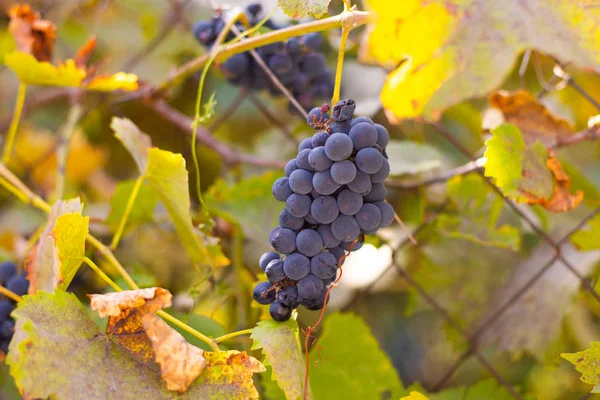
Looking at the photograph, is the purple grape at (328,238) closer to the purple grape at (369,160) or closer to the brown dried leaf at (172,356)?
the purple grape at (369,160)

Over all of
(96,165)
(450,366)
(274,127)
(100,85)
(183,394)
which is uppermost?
(100,85)

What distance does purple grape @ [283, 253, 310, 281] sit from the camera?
1.84ft

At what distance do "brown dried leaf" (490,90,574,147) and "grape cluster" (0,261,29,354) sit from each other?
77cm

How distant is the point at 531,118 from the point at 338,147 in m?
0.43

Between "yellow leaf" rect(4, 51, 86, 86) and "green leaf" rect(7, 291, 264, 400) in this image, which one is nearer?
"green leaf" rect(7, 291, 264, 400)

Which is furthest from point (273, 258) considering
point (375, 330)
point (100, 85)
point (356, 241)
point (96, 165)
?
point (96, 165)

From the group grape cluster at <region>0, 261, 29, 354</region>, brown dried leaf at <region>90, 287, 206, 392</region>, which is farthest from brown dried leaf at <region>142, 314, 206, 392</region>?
grape cluster at <region>0, 261, 29, 354</region>

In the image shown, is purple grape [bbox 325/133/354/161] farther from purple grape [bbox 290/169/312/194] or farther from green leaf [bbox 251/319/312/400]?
green leaf [bbox 251/319/312/400]

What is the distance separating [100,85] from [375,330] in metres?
0.69

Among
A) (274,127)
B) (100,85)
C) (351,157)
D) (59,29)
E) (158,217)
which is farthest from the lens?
(59,29)

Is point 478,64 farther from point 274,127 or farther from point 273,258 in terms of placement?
point 274,127

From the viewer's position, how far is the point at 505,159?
715 mm

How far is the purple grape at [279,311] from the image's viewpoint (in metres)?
0.60

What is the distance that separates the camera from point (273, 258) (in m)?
0.61
